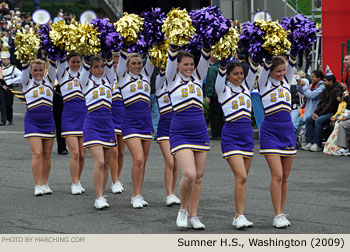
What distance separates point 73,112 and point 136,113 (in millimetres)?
1372

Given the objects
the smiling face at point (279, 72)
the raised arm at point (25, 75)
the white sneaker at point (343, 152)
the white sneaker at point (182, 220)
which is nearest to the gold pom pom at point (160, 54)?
the smiling face at point (279, 72)

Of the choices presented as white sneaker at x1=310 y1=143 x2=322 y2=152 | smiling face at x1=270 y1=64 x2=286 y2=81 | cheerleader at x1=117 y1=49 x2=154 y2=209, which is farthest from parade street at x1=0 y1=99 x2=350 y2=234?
smiling face at x1=270 y1=64 x2=286 y2=81

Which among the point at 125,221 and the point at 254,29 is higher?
the point at 254,29

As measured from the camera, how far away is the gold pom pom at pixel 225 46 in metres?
7.65

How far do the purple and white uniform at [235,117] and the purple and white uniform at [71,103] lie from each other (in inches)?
109

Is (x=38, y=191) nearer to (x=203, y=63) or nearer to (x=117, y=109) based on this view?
(x=117, y=109)

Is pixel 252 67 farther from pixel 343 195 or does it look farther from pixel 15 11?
pixel 15 11

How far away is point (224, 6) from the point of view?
82.7ft

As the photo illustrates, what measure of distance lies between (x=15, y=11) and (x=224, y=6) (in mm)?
12874

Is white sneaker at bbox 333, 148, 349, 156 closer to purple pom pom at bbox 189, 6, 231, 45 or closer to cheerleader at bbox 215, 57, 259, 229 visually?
cheerleader at bbox 215, 57, 259, 229

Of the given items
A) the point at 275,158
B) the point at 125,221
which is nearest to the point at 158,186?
the point at 125,221

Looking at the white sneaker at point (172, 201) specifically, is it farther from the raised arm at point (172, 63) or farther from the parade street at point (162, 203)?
the raised arm at point (172, 63)

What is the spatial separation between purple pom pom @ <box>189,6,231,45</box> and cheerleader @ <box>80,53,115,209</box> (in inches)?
66.3

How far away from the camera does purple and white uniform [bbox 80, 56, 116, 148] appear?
8938 millimetres
